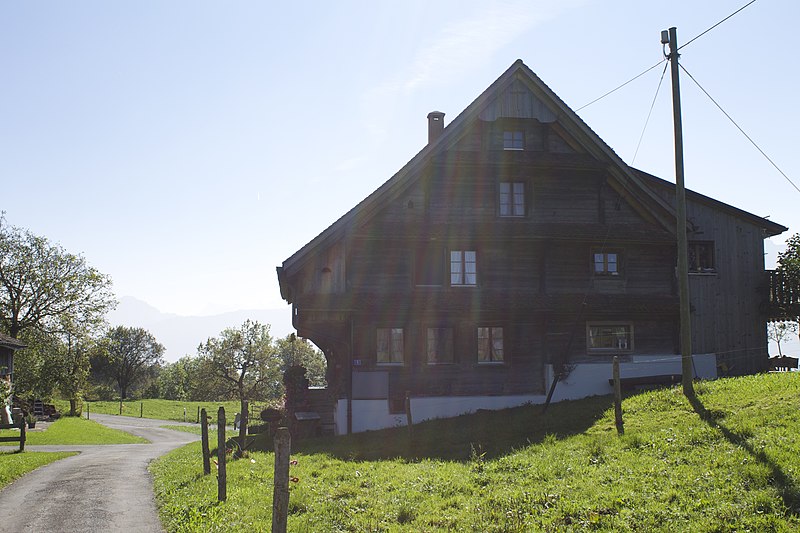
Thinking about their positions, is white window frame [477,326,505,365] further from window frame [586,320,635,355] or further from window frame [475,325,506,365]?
window frame [586,320,635,355]

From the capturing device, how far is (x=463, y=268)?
93.6ft

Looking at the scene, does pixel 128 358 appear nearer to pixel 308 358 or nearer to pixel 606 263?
pixel 308 358

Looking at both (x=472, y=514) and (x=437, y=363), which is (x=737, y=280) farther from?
(x=472, y=514)

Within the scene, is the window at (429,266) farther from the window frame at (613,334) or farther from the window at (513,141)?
the window frame at (613,334)

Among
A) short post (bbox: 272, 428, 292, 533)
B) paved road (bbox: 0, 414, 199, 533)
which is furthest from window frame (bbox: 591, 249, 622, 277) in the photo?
short post (bbox: 272, 428, 292, 533)

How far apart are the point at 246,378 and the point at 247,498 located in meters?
73.6

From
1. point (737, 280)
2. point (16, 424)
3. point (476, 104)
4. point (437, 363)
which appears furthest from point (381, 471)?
point (16, 424)

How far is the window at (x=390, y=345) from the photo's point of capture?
90.5 ft

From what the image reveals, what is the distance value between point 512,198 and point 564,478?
56.7 feet

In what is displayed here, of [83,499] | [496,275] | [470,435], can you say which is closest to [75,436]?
[83,499]

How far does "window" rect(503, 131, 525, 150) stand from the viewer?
96.1ft

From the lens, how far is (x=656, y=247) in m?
29.7

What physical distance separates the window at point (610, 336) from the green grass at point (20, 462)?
20.6 metres


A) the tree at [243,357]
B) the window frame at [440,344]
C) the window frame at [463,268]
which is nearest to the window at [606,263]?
the window frame at [463,268]
